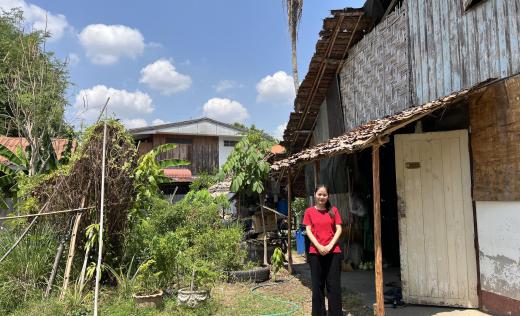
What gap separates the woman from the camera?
548cm

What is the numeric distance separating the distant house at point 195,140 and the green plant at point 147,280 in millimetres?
16473

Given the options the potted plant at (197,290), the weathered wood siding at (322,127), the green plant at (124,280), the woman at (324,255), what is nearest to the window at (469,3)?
the woman at (324,255)

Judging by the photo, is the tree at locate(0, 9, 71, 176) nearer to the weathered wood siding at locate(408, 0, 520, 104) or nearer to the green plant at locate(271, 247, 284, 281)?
the green plant at locate(271, 247, 284, 281)

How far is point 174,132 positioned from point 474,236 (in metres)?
20.8

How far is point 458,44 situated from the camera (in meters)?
5.74

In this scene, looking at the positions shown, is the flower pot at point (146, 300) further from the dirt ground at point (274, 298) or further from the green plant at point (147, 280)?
the dirt ground at point (274, 298)

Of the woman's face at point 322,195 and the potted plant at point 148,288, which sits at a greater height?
the woman's face at point 322,195

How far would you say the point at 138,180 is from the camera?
7996 millimetres

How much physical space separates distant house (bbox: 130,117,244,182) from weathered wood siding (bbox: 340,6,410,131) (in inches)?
624

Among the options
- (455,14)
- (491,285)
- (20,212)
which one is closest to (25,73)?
(20,212)

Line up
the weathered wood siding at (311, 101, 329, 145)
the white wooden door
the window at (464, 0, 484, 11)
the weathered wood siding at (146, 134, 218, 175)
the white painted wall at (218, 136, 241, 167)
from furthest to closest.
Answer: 1. the white painted wall at (218, 136, 241, 167)
2. the weathered wood siding at (146, 134, 218, 175)
3. the weathered wood siding at (311, 101, 329, 145)
4. the white wooden door
5. the window at (464, 0, 484, 11)

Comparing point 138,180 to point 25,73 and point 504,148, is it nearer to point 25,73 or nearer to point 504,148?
point 504,148

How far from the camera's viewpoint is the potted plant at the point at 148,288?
261 inches

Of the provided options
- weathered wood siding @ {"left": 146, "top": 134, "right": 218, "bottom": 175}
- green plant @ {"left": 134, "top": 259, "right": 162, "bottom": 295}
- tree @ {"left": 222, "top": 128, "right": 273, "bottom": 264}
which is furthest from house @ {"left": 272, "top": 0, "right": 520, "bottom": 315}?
weathered wood siding @ {"left": 146, "top": 134, "right": 218, "bottom": 175}
